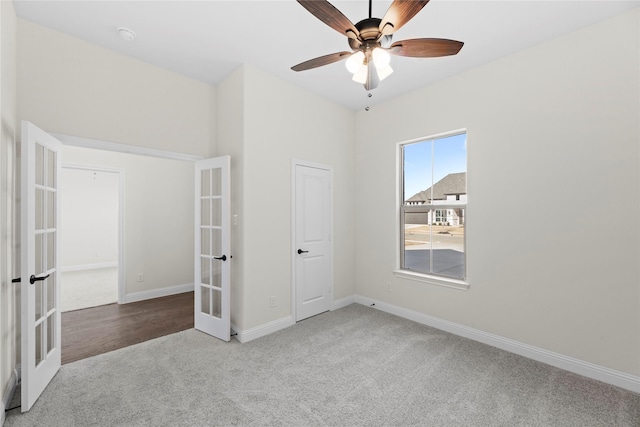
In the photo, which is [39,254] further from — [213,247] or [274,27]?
[274,27]

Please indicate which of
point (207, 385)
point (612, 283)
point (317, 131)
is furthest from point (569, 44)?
point (207, 385)

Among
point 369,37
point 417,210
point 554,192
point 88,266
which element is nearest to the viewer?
point 369,37

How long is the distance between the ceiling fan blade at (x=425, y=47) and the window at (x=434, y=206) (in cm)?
166

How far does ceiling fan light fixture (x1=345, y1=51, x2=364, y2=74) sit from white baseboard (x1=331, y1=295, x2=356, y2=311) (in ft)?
10.2

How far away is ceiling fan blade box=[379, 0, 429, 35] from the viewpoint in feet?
4.78

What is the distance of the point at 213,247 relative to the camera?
3.23 meters

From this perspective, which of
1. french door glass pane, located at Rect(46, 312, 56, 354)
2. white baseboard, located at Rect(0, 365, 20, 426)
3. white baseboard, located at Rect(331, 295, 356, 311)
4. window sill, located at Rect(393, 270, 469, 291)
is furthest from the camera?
white baseboard, located at Rect(331, 295, 356, 311)

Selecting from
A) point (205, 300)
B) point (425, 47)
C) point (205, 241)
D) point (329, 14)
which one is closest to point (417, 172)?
point (425, 47)

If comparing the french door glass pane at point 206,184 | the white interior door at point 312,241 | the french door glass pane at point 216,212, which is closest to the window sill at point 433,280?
the white interior door at point 312,241

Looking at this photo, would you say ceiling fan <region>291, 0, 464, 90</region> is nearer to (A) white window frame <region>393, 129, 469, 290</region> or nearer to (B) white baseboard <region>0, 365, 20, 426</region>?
(A) white window frame <region>393, 129, 469, 290</region>

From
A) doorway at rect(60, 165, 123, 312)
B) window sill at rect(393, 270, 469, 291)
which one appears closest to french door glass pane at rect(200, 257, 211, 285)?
window sill at rect(393, 270, 469, 291)

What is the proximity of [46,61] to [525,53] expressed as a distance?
4.44 metres

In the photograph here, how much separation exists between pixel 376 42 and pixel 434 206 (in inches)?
89.4

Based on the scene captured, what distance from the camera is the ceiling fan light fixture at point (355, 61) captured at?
187 centimetres
